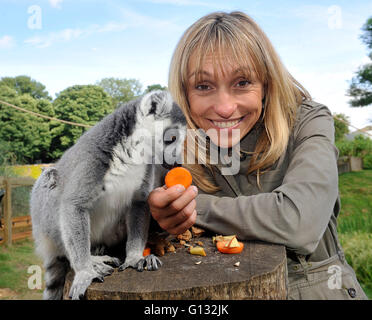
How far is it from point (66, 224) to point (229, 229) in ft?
2.63

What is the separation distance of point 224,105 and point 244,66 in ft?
0.85

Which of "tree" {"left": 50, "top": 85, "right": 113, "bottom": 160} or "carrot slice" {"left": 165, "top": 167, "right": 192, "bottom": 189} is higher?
"tree" {"left": 50, "top": 85, "right": 113, "bottom": 160}

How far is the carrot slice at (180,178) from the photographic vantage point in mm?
1618

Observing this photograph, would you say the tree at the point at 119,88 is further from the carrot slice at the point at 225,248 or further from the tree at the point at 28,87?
the carrot slice at the point at 225,248

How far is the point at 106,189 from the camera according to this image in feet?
5.49

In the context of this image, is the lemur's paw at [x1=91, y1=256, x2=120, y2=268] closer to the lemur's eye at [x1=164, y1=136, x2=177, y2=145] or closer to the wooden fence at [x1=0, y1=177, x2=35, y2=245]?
the lemur's eye at [x1=164, y1=136, x2=177, y2=145]

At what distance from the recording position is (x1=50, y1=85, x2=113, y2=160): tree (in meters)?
13.1

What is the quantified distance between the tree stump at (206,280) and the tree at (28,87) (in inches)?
645

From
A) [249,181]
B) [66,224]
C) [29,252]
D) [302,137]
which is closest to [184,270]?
[66,224]

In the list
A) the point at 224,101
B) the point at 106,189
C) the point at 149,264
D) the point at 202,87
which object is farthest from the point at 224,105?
the point at 149,264

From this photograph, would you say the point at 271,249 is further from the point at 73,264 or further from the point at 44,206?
the point at 44,206

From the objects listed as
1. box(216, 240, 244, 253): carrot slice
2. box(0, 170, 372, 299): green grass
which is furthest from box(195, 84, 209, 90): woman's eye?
box(0, 170, 372, 299): green grass

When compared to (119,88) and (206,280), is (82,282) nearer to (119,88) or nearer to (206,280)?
(206,280)

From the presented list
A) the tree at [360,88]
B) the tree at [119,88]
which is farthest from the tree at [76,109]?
the tree at [360,88]
